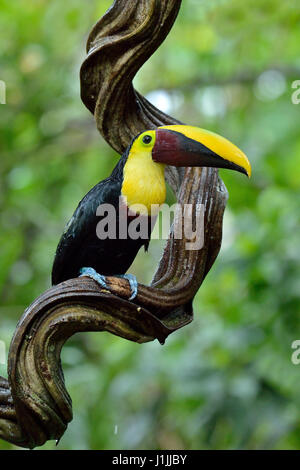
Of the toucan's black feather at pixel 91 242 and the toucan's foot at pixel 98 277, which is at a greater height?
the toucan's black feather at pixel 91 242

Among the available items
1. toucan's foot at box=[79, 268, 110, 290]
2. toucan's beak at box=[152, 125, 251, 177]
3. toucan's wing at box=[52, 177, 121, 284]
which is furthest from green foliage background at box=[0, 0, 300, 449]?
toucan's beak at box=[152, 125, 251, 177]

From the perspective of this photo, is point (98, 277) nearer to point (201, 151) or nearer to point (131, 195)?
point (131, 195)

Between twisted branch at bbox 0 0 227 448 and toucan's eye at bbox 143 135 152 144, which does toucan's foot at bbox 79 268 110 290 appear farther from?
toucan's eye at bbox 143 135 152 144

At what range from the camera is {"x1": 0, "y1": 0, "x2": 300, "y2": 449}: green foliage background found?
135 inches

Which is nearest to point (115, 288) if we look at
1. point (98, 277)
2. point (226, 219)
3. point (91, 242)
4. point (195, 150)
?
point (98, 277)

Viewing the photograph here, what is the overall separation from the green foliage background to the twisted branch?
1410 millimetres

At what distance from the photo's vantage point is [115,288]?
67.2 inches

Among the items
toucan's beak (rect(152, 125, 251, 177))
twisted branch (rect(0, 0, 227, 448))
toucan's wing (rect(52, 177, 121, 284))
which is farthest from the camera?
toucan's wing (rect(52, 177, 121, 284))

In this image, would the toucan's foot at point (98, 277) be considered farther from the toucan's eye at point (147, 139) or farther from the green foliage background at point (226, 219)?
the green foliage background at point (226, 219)

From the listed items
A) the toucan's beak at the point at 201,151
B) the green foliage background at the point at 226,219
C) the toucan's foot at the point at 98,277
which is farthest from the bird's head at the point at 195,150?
the green foliage background at the point at 226,219

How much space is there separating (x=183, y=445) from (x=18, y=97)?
2.64m

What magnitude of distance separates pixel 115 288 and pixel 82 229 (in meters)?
0.29

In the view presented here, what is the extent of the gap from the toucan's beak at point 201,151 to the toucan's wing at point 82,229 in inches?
8.2

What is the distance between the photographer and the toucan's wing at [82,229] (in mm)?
1906
